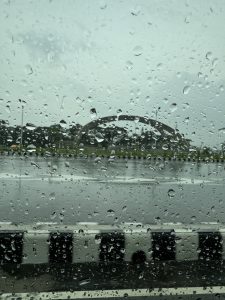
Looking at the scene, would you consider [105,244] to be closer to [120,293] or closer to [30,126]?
[120,293]

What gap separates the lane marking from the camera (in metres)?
3.95

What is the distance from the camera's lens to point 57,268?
4684 millimetres

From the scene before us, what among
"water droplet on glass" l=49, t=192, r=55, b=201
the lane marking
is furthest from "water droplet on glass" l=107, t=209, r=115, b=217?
the lane marking

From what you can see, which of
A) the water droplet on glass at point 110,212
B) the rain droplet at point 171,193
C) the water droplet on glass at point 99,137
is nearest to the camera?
the water droplet on glass at point 99,137

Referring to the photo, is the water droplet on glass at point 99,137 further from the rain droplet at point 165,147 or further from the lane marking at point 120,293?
the lane marking at point 120,293

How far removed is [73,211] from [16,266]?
123 inches

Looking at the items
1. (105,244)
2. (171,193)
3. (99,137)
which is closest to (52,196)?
(171,193)

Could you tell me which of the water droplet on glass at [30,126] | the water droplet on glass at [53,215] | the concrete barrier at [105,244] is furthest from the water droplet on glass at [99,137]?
the concrete barrier at [105,244]

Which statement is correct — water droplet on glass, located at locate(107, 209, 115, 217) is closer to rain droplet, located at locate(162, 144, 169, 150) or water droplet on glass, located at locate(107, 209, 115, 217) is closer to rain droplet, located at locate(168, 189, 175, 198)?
rain droplet, located at locate(162, 144, 169, 150)

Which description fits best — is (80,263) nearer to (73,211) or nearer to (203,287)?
(203,287)

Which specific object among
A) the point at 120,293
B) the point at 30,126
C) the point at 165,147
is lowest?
the point at 120,293

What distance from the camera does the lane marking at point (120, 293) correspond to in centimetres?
395

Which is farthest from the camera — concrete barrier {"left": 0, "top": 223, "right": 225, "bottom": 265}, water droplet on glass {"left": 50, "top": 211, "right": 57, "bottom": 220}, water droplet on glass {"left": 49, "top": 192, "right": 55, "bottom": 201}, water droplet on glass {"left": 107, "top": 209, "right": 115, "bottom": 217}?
water droplet on glass {"left": 49, "top": 192, "right": 55, "bottom": 201}

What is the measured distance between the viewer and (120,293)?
413 centimetres
